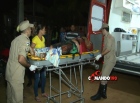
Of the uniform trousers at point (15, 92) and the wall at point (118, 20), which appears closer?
the uniform trousers at point (15, 92)

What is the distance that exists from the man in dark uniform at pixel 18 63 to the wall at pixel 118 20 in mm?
3247

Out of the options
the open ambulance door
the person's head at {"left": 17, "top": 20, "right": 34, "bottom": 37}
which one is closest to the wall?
the open ambulance door

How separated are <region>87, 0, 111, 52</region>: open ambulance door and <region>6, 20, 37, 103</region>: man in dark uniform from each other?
2513 mm

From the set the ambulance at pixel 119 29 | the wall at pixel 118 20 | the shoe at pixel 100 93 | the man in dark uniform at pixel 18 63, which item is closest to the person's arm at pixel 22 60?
the man in dark uniform at pixel 18 63

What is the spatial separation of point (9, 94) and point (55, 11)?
1070 centimetres

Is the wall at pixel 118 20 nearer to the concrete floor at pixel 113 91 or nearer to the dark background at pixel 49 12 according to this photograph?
the concrete floor at pixel 113 91

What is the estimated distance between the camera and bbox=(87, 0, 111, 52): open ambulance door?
4.72 meters

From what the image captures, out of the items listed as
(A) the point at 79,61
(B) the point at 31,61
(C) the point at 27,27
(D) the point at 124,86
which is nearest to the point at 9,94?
(B) the point at 31,61

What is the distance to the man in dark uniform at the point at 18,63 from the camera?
2.47 metres

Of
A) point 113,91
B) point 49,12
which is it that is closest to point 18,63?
point 113,91

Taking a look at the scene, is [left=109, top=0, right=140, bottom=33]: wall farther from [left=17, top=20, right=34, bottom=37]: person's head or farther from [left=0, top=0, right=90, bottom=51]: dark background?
[left=0, top=0, right=90, bottom=51]: dark background

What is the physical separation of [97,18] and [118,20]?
1269 mm

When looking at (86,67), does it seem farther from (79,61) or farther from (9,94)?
(9,94)

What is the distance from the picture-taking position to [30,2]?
1362 centimetres
